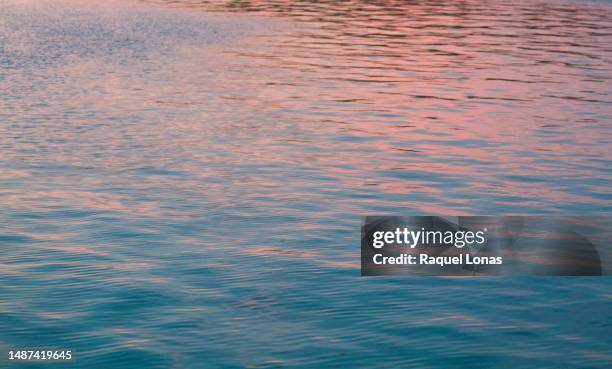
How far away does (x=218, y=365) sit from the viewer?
10.8 meters

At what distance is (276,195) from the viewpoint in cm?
1847

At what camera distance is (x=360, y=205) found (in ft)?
58.5

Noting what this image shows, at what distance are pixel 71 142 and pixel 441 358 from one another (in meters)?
13.6

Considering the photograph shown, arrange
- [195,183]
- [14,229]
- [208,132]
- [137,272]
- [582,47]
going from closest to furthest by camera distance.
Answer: [137,272]
[14,229]
[195,183]
[208,132]
[582,47]

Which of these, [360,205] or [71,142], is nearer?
[360,205]

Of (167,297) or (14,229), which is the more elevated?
(14,229)

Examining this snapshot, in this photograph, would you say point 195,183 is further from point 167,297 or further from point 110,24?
point 110,24

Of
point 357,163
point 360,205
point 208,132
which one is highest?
point 208,132

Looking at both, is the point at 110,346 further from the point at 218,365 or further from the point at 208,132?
the point at 208,132

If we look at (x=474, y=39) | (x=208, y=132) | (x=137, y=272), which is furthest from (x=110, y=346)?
(x=474, y=39)

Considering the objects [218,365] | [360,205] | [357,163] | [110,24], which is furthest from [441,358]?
[110,24]

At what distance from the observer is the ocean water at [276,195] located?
11664mm

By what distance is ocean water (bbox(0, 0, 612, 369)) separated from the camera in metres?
11.7

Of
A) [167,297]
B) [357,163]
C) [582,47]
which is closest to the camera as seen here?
[167,297]
